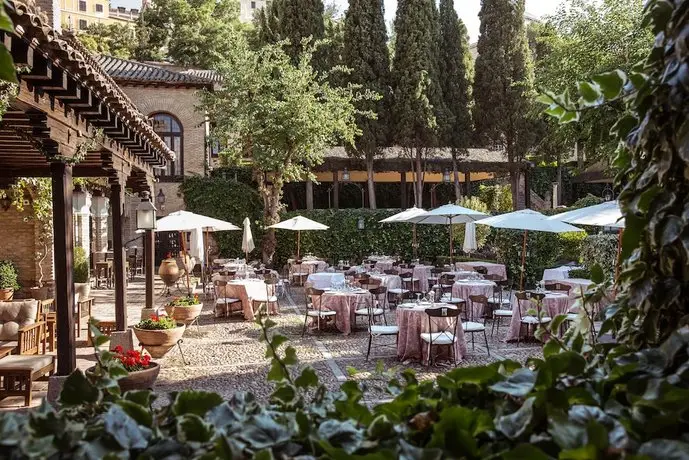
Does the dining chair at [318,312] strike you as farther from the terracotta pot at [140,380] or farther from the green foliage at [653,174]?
the green foliage at [653,174]

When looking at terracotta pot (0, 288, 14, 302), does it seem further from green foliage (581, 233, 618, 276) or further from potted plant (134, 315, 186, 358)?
green foliage (581, 233, 618, 276)

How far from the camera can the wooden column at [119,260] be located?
10.5 meters

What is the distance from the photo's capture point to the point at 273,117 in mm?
20562

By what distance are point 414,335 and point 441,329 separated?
1.45 feet

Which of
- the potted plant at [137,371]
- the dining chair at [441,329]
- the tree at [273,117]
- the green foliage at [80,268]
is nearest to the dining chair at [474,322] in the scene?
the dining chair at [441,329]

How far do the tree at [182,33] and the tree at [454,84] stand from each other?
39.2ft

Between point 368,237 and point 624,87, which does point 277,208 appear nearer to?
point 368,237

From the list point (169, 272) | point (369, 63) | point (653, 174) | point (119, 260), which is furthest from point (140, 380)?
point (369, 63)

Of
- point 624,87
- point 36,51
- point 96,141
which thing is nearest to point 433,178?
point 96,141

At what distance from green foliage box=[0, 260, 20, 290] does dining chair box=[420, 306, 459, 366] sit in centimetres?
1122

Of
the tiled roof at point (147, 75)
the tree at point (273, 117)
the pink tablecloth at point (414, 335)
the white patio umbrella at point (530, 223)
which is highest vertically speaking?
the tiled roof at point (147, 75)

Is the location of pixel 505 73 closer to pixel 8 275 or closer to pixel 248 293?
pixel 248 293

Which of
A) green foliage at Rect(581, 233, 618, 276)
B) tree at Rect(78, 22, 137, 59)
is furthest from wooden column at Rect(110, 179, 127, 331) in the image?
tree at Rect(78, 22, 137, 59)

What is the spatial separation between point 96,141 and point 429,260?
16.9 m
